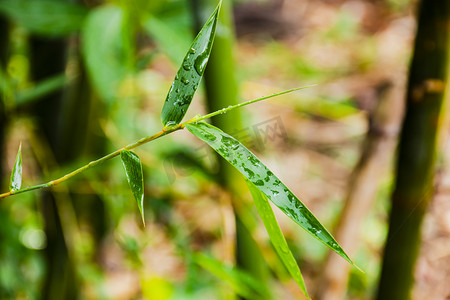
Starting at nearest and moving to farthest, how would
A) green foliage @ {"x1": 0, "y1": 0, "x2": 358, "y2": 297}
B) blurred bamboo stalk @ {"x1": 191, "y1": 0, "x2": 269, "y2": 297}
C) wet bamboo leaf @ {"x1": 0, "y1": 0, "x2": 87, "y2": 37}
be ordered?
1. green foliage @ {"x1": 0, "y1": 0, "x2": 358, "y2": 297}
2. blurred bamboo stalk @ {"x1": 191, "y1": 0, "x2": 269, "y2": 297}
3. wet bamboo leaf @ {"x1": 0, "y1": 0, "x2": 87, "y2": 37}

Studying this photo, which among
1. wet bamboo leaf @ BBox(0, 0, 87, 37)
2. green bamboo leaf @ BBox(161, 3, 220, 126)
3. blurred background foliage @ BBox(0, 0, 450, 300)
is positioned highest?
green bamboo leaf @ BBox(161, 3, 220, 126)

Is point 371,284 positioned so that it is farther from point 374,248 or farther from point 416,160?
point 416,160

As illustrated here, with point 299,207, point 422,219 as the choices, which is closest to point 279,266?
point 422,219

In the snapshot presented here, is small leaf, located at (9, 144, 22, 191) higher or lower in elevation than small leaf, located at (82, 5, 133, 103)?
higher

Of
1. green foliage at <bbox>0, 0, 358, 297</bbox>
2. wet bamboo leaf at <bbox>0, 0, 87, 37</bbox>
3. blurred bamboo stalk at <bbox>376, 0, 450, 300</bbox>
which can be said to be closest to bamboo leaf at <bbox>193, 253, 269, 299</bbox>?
blurred bamboo stalk at <bbox>376, 0, 450, 300</bbox>

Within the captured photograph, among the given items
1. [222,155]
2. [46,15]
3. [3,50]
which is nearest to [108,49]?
[46,15]

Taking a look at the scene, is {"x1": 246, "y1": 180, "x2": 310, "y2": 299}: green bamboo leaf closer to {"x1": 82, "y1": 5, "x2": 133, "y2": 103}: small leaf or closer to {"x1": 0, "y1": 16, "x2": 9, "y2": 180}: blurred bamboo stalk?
{"x1": 82, "y1": 5, "x2": 133, "y2": 103}: small leaf

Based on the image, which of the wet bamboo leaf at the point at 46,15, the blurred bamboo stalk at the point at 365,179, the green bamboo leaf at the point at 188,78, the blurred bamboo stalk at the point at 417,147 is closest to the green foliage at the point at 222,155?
the green bamboo leaf at the point at 188,78

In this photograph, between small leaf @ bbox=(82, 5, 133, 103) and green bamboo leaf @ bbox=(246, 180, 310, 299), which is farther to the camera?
small leaf @ bbox=(82, 5, 133, 103)
